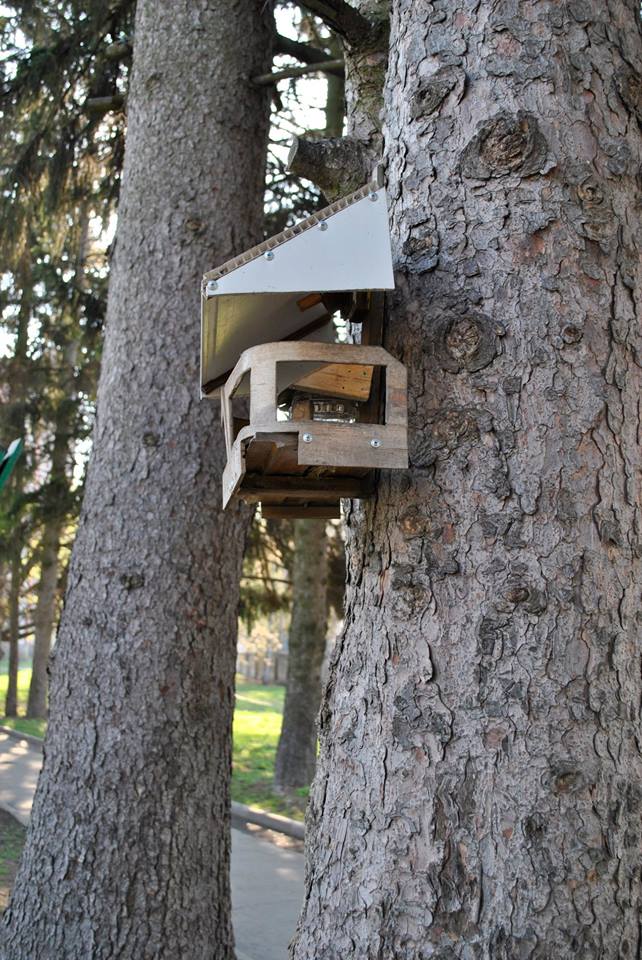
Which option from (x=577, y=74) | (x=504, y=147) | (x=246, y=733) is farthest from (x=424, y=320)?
(x=246, y=733)

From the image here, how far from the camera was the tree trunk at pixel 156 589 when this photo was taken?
423cm

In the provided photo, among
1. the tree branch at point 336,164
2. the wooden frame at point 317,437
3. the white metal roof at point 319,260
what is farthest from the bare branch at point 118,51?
the wooden frame at point 317,437

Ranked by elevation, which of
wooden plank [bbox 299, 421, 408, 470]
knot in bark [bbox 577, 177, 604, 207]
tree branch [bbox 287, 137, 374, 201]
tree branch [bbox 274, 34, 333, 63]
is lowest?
wooden plank [bbox 299, 421, 408, 470]

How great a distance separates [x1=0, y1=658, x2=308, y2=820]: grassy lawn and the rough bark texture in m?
7.49

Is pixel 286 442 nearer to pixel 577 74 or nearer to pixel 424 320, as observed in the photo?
pixel 424 320

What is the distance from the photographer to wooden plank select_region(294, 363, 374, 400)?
2285 millimetres

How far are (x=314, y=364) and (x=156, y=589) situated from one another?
250 cm

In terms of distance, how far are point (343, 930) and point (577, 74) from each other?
6.54ft

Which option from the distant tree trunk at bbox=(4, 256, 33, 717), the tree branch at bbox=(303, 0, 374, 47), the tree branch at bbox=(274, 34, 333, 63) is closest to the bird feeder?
the tree branch at bbox=(303, 0, 374, 47)

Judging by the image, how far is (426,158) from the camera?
226cm

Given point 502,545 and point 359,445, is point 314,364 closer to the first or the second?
point 359,445

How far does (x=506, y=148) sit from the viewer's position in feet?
7.11

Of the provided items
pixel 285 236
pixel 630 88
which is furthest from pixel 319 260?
pixel 630 88

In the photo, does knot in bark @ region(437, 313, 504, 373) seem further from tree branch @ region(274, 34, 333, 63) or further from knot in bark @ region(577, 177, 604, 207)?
tree branch @ region(274, 34, 333, 63)
